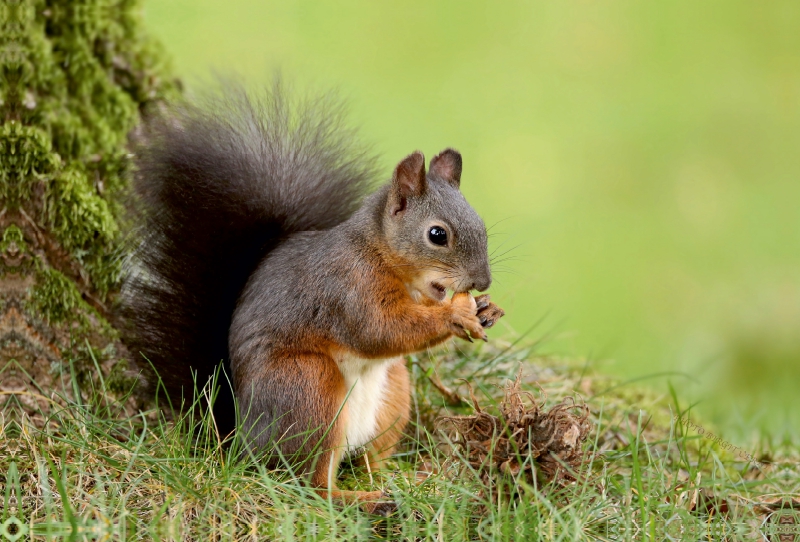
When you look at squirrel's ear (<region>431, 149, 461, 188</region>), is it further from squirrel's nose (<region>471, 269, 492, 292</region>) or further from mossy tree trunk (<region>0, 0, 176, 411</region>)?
mossy tree trunk (<region>0, 0, 176, 411</region>)

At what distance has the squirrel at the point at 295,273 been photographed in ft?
7.09

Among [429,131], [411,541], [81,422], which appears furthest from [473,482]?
[429,131]

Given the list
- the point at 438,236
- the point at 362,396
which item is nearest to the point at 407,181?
the point at 438,236

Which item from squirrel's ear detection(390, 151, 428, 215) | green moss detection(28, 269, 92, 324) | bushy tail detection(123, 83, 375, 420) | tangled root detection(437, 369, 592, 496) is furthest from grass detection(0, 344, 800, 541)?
squirrel's ear detection(390, 151, 428, 215)

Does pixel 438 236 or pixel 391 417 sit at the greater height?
pixel 438 236

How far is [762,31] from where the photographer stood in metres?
7.63

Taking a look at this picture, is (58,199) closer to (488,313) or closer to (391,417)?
(391,417)

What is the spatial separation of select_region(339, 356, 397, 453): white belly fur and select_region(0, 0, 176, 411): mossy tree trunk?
0.76 m

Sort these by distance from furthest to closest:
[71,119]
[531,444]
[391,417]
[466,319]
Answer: [71,119], [391,417], [466,319], [531,444]

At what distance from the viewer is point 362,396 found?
2285 mm

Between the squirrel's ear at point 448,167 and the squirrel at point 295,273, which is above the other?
the squirrel's ear at point 448,167

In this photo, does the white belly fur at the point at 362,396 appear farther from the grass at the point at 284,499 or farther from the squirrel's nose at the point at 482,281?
the squirrel's nose at the point at 482,281

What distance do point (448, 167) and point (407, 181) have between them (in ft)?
0.62

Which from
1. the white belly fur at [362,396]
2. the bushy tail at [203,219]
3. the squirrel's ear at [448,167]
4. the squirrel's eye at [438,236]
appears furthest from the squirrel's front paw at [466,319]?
the bushy tail at [203,219]
